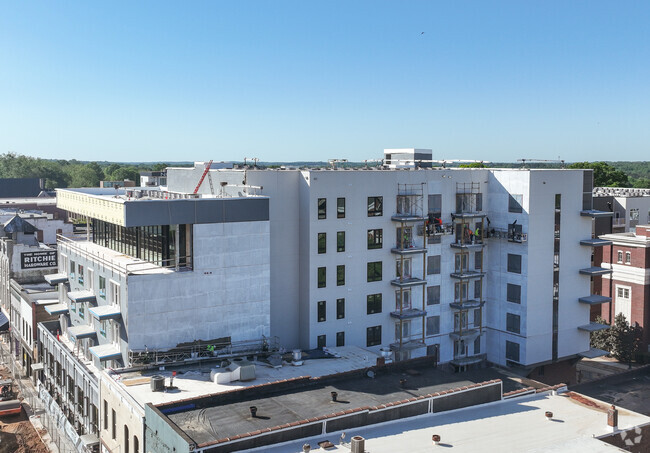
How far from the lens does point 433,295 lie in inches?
2566

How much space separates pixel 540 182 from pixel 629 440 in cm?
2920

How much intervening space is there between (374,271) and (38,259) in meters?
50.2

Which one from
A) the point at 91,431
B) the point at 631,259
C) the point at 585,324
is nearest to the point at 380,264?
the point at 585,324

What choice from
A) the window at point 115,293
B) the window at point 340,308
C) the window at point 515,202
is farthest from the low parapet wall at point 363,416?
the window at point 515,202

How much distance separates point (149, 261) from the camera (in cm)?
5609

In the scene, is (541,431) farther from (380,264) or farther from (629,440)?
(380,264)

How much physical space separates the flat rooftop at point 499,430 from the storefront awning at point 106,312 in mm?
20124

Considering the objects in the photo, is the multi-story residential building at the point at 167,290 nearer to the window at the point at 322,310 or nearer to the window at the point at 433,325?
the window at the point at 322,310

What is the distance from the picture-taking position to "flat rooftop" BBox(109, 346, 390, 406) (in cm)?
4422

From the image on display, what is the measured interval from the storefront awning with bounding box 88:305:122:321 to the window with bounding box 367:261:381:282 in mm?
22262

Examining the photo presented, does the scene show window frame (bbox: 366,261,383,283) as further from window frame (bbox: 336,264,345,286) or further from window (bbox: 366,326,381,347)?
window (bbox: 366,326,381,347)

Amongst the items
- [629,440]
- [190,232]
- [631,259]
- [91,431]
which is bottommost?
[91,431]

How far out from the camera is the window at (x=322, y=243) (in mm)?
58156

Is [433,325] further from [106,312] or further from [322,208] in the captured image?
[106,312]
